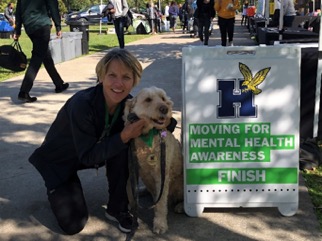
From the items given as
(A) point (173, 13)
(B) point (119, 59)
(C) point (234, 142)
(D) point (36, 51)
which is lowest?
(C) point (234, 142)

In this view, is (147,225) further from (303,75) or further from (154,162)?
(303,75)

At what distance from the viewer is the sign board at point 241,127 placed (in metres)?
3.20

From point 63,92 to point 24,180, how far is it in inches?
170

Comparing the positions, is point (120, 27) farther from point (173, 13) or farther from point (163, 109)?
point (173, 13)

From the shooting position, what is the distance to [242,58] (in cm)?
319

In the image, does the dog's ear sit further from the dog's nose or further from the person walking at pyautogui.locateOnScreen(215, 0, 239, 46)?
the person walking at pyautogui.locateOnScreen(215, 0, 239, 46)

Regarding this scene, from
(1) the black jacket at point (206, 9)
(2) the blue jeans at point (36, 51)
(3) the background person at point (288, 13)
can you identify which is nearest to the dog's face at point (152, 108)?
(2) the blue jeans at point (36, 51)

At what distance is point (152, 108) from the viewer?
296cm

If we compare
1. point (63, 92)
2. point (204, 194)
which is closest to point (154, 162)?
point (204, 194)

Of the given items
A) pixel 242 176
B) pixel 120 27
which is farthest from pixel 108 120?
pixel 120 27

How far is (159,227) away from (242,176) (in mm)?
729

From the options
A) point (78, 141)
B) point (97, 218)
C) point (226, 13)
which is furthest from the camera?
point (226, 13)

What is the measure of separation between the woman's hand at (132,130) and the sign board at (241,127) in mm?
461

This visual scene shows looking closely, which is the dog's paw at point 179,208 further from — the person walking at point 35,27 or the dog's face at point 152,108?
the person walking at point 35,27
